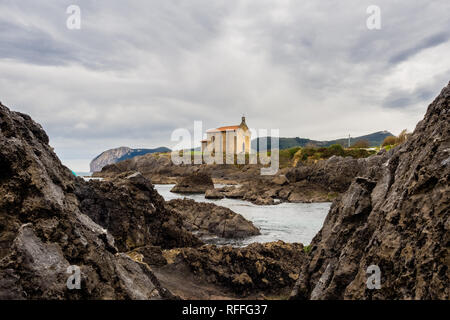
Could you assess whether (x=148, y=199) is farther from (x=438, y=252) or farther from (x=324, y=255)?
(x=438, y=252)

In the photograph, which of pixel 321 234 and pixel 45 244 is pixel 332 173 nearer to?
pixel 321 234

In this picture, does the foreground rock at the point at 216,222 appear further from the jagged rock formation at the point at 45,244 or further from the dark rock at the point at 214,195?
the dark rock at the point at 214,195

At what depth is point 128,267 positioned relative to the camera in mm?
6156

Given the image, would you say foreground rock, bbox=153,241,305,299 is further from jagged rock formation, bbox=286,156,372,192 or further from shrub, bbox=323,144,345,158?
shrub, bbox=323,144,345,158

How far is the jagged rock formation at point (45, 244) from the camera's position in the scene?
14.1ft

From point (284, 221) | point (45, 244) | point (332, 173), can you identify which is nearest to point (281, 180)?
point (332, 173)

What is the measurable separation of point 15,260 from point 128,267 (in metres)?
2.21

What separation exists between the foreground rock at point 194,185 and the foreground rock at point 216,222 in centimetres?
3384

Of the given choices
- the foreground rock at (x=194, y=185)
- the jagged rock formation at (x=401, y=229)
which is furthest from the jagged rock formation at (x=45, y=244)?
the foreground rock at (x=194, y=185)

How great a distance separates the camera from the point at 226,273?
12.1 meters

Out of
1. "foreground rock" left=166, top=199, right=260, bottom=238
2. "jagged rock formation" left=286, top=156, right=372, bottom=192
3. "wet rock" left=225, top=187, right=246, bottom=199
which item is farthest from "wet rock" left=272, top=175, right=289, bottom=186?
"foreground rock" left=166, top=199, right=260, bottom=238

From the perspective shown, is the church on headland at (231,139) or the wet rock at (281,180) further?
the church on headland at (231,139)

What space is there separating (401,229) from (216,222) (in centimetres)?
1879

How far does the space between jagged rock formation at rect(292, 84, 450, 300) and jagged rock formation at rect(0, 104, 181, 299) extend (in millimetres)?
3617
